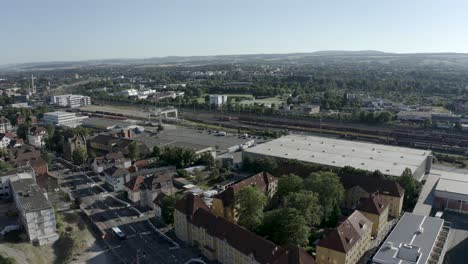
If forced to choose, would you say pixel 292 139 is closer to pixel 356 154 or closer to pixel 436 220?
pixel 356 154

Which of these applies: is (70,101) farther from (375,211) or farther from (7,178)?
(375,211)

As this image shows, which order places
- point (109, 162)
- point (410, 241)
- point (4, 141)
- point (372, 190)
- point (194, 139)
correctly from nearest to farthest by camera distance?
point (410, 241), point (372, 190), point (109, 162), point (4, 141), point (194, 139)

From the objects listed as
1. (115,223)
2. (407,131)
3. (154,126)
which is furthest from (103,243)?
(407,131)

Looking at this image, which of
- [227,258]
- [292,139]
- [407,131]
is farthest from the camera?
[407,131]

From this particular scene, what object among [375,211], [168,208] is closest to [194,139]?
[168,208]

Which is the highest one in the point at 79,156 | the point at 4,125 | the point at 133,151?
the point at 4,125

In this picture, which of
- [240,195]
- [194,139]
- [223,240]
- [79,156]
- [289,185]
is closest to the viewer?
[223,240]

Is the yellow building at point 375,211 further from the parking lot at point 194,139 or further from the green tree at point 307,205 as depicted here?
the parking lot at point 194,139

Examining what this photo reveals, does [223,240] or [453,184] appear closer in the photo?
[223,240]

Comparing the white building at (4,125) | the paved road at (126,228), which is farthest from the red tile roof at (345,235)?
the white building at (4,125)
